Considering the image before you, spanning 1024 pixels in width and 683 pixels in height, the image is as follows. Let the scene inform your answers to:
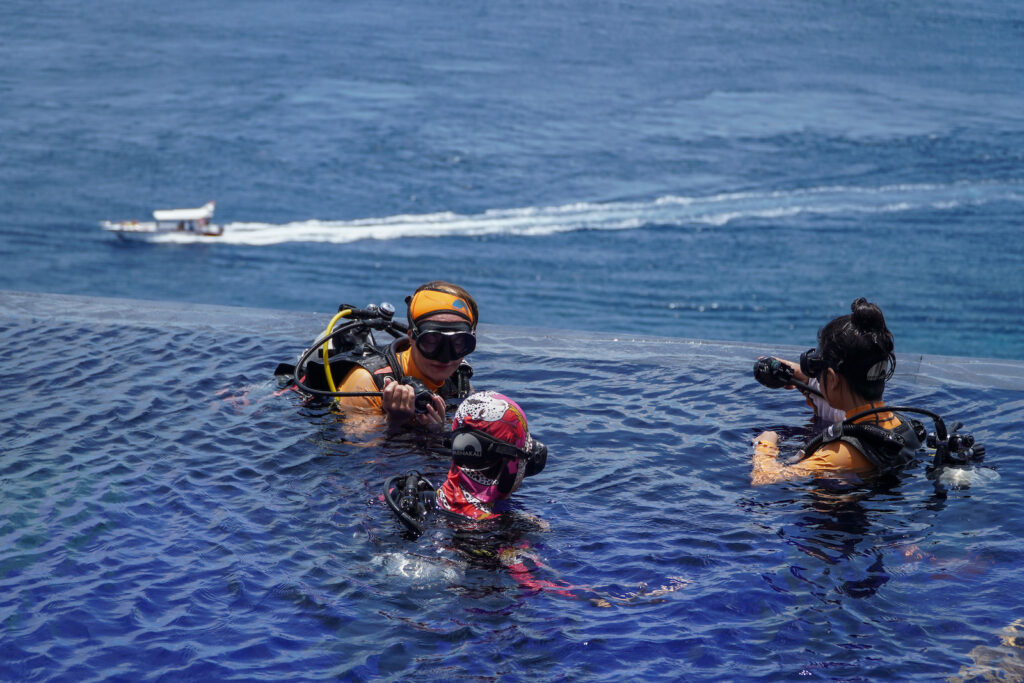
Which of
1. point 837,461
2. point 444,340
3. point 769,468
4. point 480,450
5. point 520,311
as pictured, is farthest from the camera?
point 520,311

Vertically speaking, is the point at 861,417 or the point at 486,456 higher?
the point at 861,417

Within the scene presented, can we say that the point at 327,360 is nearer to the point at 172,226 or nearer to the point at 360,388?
the point at 360,388

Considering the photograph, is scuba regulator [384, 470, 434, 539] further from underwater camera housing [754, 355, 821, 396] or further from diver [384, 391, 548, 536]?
underwater camera housing [754, 355, 821, 396]

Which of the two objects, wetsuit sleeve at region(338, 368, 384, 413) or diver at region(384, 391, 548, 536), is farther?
wetsuit sleeve at region(338, 368, 384, 413)

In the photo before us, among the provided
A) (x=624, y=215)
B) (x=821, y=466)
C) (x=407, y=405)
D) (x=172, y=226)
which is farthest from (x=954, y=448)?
(x=172, y=226)

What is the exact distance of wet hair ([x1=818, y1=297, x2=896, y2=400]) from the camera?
5277mm

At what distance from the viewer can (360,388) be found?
6852mm

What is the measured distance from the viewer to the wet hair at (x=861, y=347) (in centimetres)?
528

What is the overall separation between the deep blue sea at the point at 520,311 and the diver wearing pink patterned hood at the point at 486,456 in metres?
0.21

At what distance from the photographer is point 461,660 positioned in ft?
14.2

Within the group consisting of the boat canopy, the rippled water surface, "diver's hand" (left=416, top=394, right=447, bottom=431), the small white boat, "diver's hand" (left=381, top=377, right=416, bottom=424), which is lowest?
the rippled water surface

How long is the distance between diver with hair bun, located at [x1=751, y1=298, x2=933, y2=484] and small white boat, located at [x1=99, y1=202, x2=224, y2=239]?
18.4 metres

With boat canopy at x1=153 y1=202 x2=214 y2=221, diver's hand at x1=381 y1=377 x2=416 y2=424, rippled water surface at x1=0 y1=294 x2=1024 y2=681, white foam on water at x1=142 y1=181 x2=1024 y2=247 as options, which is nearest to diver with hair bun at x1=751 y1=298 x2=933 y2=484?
rippled water surface at x1=0 y1=294 x2=1024 y2=681

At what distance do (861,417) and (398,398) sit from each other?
2751 millimetres
